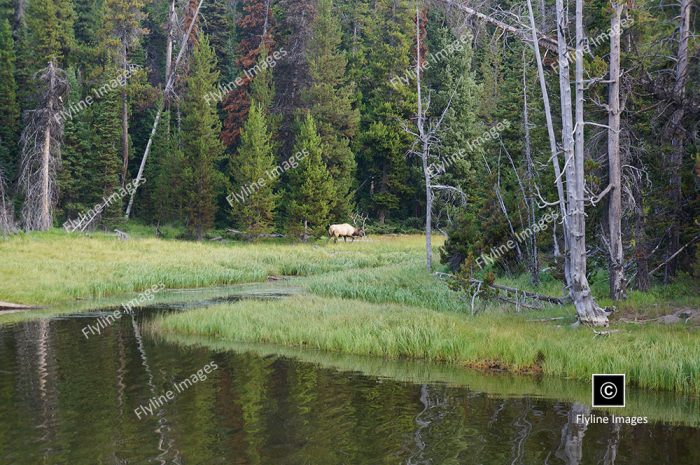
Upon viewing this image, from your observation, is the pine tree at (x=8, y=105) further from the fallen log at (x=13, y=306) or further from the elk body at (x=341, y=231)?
the fallen log at (x=13, y=306)

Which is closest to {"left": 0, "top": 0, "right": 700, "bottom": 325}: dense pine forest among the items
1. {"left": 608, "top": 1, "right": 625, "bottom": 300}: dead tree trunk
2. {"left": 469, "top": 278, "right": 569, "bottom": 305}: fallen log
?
{"left": 608, "top": 1, "right": 625, "bottom": 300}: dead tree trunk

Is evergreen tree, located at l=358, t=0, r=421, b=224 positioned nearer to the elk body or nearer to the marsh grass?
the elk body

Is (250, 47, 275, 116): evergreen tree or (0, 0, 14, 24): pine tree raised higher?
(0, 0, 14, 24): pine tree

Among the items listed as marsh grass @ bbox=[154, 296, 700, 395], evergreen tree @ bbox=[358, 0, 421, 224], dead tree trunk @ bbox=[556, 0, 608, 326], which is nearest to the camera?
marsh grass @ bbox=[154, 296, 700, 395]

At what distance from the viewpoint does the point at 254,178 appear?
44.9 meters

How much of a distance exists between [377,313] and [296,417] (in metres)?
7.55

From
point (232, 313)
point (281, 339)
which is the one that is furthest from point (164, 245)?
point (281, 339)

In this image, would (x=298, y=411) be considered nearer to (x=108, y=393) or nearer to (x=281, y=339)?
(x=108, y=393)

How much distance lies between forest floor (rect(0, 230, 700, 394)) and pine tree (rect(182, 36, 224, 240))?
11149 millimetres

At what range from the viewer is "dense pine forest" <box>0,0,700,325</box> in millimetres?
25594

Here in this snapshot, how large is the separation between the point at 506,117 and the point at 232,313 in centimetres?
1794

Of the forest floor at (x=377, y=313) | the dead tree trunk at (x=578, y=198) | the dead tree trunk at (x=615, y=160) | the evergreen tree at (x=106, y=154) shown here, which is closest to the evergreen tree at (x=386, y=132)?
the evergreen tree at (x=106, y=154)

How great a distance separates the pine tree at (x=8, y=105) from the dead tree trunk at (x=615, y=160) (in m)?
42.8

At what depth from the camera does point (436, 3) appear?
1827cm
